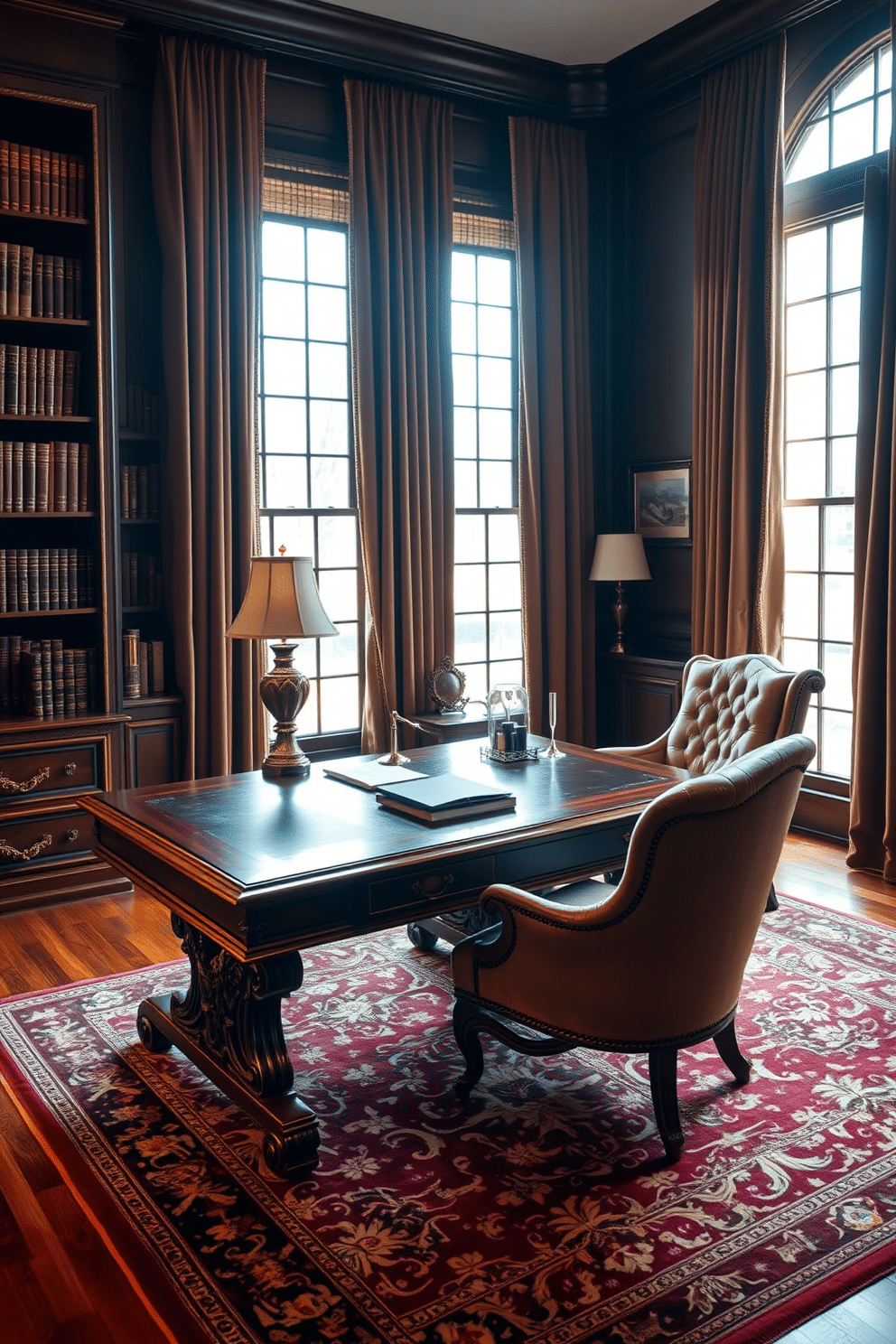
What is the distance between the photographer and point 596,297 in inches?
251

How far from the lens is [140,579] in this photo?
506 cm

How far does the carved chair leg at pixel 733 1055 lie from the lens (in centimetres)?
295

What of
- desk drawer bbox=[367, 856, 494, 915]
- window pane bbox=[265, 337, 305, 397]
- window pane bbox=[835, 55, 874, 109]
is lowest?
desk drawer bbox=[367, 856, 494, 915]

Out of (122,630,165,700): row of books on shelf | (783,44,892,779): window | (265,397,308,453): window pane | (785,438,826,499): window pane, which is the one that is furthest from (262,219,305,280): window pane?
(785,438,826,499): window pane

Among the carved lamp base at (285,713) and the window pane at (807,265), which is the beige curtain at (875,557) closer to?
the window pane at (807,265)

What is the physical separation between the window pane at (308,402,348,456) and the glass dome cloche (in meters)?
2.36

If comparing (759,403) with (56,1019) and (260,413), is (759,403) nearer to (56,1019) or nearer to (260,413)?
(260,413)

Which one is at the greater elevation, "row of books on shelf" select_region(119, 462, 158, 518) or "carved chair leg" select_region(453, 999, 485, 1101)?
"row of books on shelf" select_region(119, 462, 158, 518)

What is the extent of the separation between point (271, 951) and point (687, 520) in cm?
407

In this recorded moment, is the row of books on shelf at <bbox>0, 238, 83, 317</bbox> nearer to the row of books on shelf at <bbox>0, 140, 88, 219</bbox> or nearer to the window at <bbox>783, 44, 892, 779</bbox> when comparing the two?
the row of books on shelf at <bbox>0, 140, 88, 219</bbox>

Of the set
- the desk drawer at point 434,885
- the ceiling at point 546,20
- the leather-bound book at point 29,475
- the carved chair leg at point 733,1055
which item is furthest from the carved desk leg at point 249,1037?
the ceiling at point 546,20

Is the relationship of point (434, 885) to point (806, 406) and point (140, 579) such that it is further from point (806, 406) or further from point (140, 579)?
point (806, 406)

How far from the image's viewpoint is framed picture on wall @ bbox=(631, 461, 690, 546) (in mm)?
5922

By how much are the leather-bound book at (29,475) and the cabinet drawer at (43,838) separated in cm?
126
